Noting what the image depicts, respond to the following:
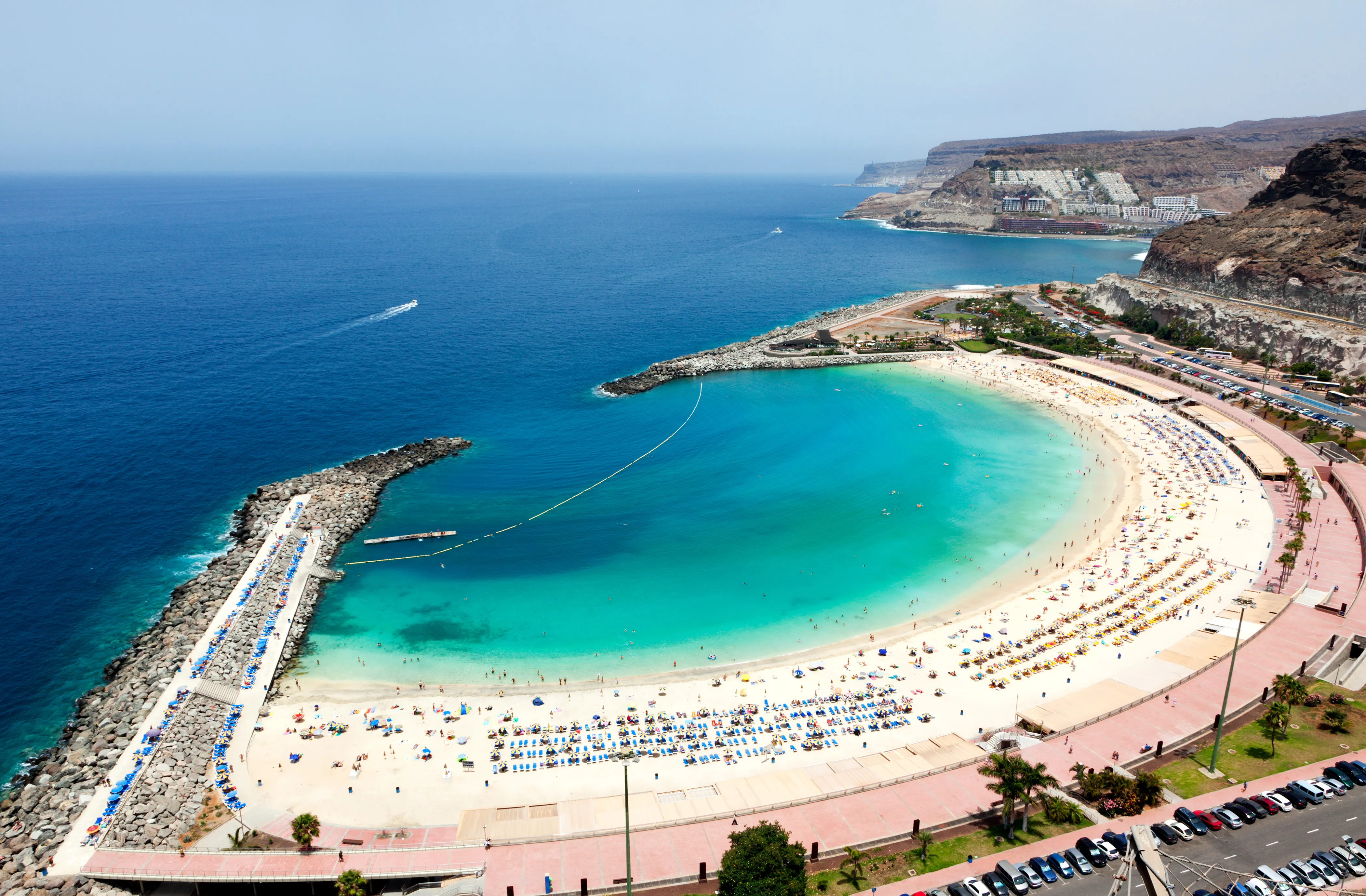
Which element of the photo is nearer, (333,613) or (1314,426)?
(333,613)

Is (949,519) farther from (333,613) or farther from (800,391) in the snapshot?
(333,613)

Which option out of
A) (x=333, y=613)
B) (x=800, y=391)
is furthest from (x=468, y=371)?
(x=333, y=613)

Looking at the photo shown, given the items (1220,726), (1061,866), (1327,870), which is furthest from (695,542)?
(1327,870)

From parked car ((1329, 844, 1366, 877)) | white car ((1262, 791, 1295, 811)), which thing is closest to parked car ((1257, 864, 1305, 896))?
parked car ((1329, 844, 1366, 877))

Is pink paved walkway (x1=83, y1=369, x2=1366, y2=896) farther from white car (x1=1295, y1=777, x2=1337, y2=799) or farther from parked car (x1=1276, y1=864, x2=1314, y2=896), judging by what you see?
parked car (x1=1276, y1=864, x2=1314, y2=896)

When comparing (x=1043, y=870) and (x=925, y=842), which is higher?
(x=1043, y=870)

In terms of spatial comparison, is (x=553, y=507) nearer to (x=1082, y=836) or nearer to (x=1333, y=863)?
(x=1082, y=836)
